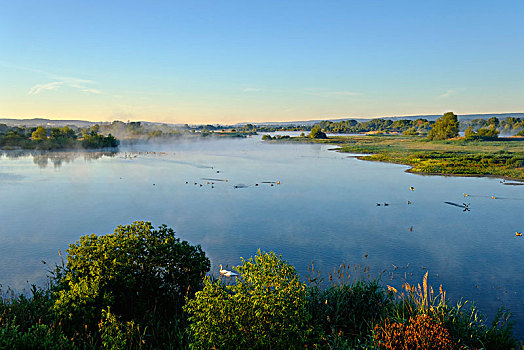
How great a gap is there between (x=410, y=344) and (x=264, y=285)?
3.81 meters

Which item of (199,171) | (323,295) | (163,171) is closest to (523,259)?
(323,295)

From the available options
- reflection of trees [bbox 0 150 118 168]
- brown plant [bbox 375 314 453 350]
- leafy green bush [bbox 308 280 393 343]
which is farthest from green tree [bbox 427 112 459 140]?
brown plant [bbox 375 314 453 350]

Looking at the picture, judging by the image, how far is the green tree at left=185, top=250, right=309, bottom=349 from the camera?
26.6 feet

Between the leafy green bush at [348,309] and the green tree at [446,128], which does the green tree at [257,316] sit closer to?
the leafy green bush at [348,309]

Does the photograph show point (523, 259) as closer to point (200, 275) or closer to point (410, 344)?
point (410, 344)

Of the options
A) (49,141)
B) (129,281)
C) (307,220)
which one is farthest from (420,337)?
(49,141)

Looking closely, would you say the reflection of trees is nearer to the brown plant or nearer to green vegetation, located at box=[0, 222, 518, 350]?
green vegetation, located at box=[0, 222, 518, 350]

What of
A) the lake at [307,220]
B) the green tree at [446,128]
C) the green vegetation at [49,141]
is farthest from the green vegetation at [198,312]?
the green tree at [446,128]

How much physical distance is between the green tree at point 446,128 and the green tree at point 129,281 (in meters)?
129

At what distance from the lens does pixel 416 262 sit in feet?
61.7

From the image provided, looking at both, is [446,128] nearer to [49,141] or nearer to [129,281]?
[49,141]

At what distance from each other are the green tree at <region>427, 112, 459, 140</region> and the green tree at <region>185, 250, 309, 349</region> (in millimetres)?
130922

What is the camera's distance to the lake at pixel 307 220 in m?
17.9

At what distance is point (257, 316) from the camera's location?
8.17 metres
